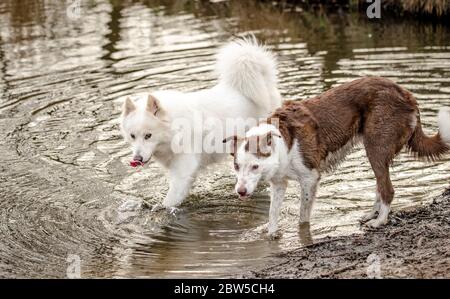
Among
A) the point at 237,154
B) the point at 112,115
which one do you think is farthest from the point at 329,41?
the point at 237,154

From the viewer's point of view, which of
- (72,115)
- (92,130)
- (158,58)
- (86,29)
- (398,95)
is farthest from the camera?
(86,29)

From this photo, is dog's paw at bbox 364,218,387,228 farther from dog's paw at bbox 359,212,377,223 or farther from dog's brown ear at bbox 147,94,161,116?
dog's brown ear at bbox 147,94,161,116

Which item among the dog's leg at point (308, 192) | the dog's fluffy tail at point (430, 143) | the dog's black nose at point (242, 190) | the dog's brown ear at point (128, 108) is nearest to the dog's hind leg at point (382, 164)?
the dog's fluffy tail at point (430, 143)

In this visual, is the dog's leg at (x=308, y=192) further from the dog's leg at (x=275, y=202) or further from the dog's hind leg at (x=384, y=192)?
the dog's hind leg at (x=384, y=192)

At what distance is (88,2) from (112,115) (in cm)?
939

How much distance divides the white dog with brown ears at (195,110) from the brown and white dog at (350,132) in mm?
1335

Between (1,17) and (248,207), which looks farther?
(1,17)

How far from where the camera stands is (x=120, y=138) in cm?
1120

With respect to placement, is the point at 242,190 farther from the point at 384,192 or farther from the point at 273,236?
the point at 384,192

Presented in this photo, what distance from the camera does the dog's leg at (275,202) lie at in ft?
26.3

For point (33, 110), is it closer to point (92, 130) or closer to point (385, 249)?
point (92, 130)

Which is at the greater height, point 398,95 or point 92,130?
point 398,95

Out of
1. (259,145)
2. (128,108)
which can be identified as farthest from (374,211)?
(128,108)

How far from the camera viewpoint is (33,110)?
12578 mm
